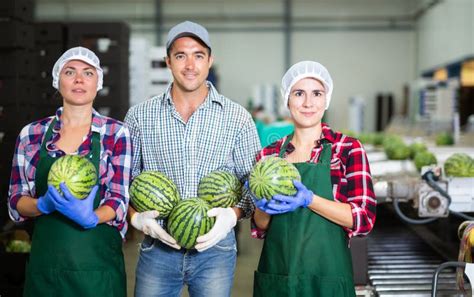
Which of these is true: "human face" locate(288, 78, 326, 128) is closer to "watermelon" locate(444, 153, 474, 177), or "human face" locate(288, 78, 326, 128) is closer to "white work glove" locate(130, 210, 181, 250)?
"white work glove" locate(130, 210, 181, 250)

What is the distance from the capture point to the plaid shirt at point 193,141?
2557 millimetres

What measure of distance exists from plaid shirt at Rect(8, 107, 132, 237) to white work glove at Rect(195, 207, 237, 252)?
0.38 m

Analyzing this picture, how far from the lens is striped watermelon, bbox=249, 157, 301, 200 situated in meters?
2.21

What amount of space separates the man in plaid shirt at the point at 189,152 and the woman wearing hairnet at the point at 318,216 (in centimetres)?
21

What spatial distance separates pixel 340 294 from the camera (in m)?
2.32

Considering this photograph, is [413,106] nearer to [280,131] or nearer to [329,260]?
[280,131]

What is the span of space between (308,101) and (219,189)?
1.69ft

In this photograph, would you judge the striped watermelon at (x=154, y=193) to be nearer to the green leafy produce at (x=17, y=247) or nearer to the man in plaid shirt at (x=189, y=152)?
the man in plaid shirt at (x=189, y=152)

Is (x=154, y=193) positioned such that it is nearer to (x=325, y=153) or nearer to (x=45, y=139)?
(x=45, y=139)

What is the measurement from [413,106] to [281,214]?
12.0 m

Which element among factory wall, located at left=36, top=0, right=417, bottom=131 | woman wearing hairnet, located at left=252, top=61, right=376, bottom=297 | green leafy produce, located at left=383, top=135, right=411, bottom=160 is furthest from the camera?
factory wall, located at left=36, top=0, right=417, bottom=131

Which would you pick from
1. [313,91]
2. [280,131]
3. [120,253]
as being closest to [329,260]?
[313,91]

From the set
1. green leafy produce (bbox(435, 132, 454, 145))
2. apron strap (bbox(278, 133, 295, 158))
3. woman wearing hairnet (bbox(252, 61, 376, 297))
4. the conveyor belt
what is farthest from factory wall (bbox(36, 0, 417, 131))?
woman wearing hairnet (bbox(252, 61, 376, 297))

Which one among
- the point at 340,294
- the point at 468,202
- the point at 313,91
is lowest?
the point at 340,294
